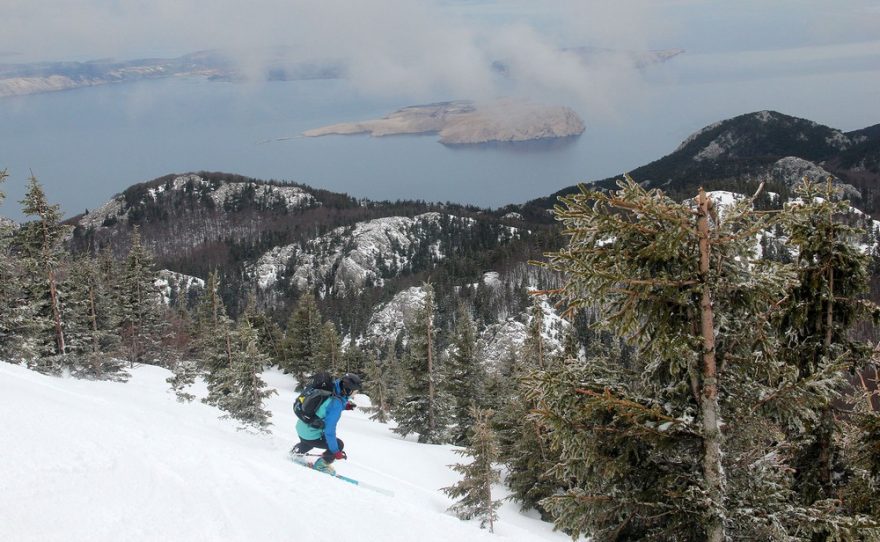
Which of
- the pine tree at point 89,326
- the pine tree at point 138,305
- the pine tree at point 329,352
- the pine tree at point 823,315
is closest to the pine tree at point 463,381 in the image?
the pine tree at point 329,352

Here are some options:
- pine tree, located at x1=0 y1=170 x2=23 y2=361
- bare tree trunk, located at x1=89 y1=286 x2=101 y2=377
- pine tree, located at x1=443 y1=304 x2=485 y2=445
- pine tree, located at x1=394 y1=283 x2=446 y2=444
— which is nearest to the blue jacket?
pine tree, located at x1=0 y1=170 x2=23 y2=361

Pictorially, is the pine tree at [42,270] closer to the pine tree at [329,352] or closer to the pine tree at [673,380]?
the pine tree at [329,352]

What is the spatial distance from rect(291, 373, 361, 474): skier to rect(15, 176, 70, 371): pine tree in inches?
780

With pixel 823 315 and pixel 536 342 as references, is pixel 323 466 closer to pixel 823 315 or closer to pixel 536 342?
pixel 823 315

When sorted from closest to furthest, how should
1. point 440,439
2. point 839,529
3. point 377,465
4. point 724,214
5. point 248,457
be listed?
1. point 839,529
2. point 724,214
3. point 248,457
4. point 377,465
5. point 440,439

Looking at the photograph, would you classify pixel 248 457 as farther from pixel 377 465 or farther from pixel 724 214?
pixel 377 465

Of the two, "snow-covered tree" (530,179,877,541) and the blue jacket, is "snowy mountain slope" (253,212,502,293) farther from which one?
"snow-covered tree" (530,179,877,541)

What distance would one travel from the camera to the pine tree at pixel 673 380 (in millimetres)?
5332

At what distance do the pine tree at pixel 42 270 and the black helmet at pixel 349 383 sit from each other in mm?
20856

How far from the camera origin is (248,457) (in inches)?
390

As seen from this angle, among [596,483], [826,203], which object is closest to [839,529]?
[596,483]

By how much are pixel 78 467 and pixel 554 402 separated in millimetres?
6713

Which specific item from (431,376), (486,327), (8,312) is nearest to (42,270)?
(8,312)

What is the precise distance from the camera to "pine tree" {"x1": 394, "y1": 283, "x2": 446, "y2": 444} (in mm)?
32938
